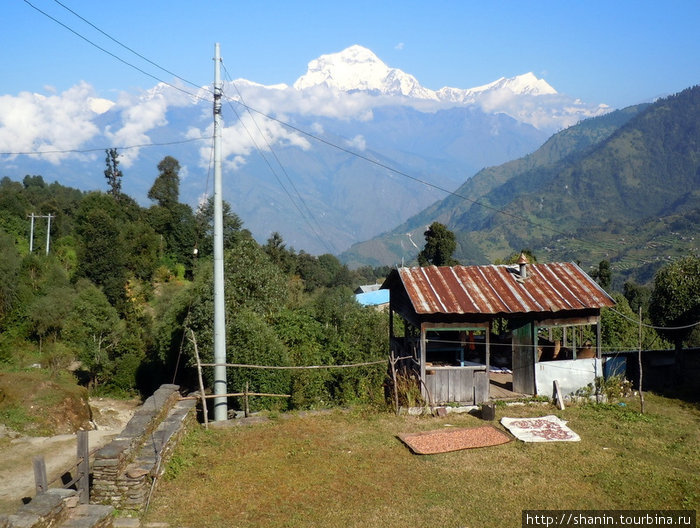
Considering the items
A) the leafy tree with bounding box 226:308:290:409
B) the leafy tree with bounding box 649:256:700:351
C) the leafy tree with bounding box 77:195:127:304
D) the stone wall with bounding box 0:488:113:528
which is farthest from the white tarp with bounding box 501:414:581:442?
the leafy tree with bounding box 77:195:127:304

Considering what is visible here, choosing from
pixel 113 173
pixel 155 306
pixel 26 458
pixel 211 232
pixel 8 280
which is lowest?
pixel 26 458

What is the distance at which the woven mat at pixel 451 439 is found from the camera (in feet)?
44.2

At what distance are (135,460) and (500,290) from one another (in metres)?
11.2

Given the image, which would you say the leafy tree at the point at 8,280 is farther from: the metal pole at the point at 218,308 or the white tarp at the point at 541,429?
the white tarp at the point at 541,429

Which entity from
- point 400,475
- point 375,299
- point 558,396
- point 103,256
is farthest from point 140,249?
point 400,475

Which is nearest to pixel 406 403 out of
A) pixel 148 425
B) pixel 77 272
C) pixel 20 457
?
pixel 148 425

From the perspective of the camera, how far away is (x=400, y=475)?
39.6 ft

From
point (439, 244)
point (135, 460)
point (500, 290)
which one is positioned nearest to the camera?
point (135, 460)

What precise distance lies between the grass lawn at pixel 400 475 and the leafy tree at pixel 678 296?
6.93 m

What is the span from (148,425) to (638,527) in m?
9.77

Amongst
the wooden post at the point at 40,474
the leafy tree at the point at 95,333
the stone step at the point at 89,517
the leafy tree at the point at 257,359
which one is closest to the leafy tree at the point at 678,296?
the leafy tree at the point at 257,359

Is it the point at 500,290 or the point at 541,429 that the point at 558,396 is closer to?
the point at 541,429

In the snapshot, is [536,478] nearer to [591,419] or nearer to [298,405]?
[591,419]

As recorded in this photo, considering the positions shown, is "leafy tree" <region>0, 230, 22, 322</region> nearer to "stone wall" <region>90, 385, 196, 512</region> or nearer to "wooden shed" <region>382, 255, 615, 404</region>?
"stone wall" <region>90, 385, 196, 512</region>
